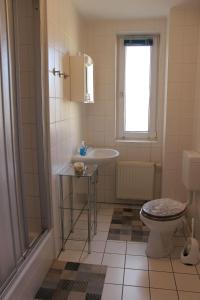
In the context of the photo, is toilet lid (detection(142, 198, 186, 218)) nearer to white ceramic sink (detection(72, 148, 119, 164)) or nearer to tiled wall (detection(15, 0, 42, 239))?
white ceramic sink (detection(72, 148, 119, 164))

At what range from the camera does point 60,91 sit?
2268 mm

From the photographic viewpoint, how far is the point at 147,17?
2973mm

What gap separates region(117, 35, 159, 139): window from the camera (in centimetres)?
318

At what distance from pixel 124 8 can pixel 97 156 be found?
1.59 metres

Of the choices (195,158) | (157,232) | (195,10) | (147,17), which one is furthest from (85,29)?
(157,232)

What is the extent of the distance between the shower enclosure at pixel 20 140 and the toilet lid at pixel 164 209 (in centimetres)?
87

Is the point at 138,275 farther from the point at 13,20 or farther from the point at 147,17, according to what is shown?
the point at 147,17

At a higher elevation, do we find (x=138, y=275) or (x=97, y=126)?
(x=97, y=126)

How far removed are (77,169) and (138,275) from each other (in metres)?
0.98

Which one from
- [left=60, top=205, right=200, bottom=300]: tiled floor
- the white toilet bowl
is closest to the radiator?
[left=60, top=205, right=200, bottom=300]: tiled floor

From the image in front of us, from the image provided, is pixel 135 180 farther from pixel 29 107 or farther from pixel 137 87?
pixel 29 107

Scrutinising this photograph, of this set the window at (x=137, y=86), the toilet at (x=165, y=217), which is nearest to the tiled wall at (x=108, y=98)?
the window at (x=137, y=86)

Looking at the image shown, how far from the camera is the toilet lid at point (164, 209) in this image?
86.8 inches

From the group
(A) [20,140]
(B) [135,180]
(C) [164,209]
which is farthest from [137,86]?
(A) [20,140]
